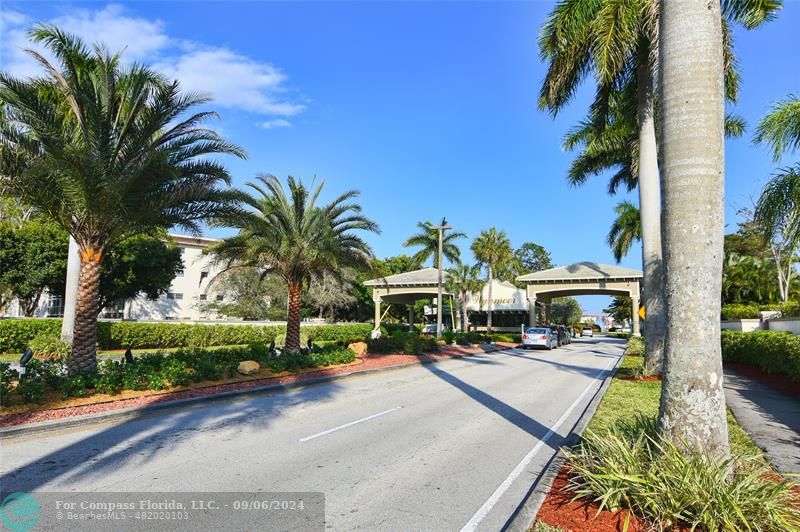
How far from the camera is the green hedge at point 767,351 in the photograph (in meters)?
13.7

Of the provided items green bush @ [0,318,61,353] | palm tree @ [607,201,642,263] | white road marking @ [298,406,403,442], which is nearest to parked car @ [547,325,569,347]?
palm tree @ [607,201,642,263]

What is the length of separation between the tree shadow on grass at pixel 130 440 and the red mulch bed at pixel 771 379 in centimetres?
1241

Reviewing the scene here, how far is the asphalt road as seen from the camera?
5.45m

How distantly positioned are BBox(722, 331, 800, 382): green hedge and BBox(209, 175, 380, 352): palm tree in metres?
14.3

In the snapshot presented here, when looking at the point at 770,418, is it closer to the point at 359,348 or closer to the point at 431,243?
the point at 359,348

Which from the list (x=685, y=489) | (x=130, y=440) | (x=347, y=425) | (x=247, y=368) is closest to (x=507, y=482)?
(x=685, y=489)

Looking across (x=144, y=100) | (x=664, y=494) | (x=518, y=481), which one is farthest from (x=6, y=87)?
(x=664, y=494)

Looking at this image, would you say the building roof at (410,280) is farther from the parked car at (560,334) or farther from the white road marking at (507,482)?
the white road marking at (507,482)

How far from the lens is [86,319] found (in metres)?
11.9

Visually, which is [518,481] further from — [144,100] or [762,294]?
[762,294]

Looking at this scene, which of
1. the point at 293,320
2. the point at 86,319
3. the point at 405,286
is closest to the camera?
the point at 86,319

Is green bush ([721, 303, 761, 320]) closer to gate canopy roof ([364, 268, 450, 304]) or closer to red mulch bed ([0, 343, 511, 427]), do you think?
gate canopy roof ([364, 268, 450, 304])

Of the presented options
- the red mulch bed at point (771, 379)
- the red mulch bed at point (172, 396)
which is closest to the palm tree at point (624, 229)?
the red mulch bed at point (771, 379)

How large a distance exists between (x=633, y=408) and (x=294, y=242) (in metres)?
13.1
